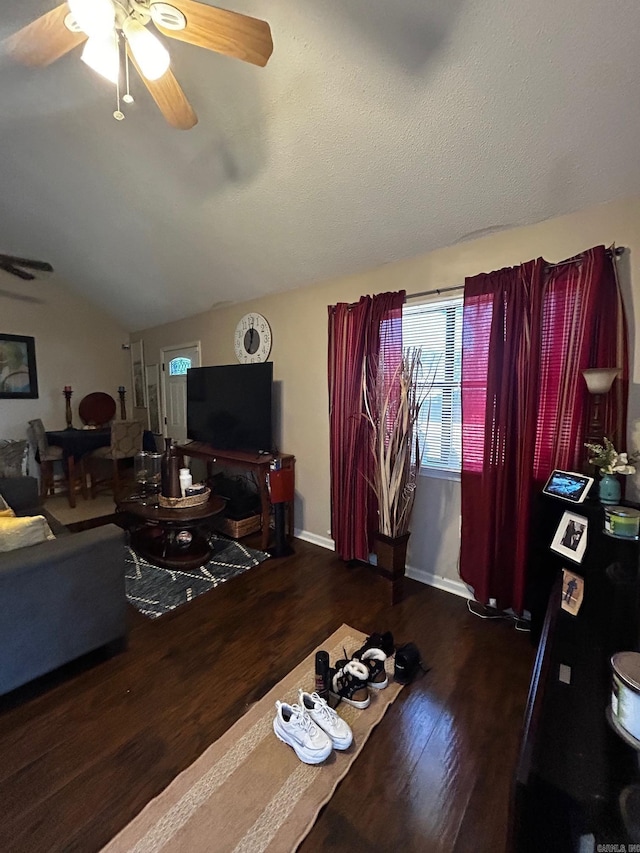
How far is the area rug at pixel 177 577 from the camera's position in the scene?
2.23 metres

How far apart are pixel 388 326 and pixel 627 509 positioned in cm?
165

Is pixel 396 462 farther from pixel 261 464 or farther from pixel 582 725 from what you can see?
pixel 582 725

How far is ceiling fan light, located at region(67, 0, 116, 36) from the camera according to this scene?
103 centimetres

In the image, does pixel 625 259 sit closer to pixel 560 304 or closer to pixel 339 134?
pixel 560 304

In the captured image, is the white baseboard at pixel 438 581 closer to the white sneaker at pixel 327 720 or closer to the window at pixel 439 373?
the window at pixel 439 373

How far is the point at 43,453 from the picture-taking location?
4.21 meters

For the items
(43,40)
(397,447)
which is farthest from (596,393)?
(43,40)

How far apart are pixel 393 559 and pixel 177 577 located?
150 cm

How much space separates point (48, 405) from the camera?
4738 mm

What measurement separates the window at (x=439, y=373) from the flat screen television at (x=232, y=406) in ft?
4.27

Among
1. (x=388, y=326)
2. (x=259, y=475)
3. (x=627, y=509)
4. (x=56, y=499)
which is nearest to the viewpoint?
(x=627, y=509)

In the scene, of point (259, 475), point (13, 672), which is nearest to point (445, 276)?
point (259, 475)

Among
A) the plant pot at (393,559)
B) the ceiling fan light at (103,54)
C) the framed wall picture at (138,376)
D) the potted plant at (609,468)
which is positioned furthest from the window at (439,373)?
the framed wall picture at (138,376)

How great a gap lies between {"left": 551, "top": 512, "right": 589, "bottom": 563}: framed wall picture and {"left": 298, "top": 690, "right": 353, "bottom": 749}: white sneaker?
1167 millimetres
